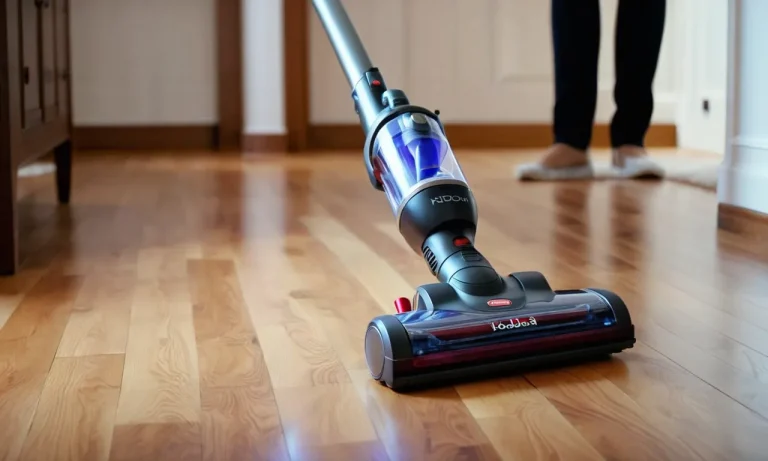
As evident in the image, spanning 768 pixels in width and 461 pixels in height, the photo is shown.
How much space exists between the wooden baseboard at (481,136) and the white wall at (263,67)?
0.58 ft

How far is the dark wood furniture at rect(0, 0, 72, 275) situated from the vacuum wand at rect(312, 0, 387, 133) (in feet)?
1.64

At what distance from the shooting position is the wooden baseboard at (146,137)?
3.66m

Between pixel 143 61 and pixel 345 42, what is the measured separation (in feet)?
8.52

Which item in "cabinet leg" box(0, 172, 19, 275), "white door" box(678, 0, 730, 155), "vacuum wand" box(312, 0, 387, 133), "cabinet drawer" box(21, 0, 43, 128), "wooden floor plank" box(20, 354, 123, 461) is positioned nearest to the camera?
"wooden floor plank" box(20, 354, 123, 461)

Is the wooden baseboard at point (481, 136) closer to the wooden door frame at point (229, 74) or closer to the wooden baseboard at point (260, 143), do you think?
the wooden baseboard at point (260, 143)

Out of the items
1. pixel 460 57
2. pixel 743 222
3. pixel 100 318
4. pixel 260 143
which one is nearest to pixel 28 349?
pixel 100 318

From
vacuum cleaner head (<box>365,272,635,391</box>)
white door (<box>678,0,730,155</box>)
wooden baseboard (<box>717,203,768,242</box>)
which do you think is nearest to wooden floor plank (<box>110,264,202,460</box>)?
vacuum cleaner head (<box>365,272,635,391</box>)

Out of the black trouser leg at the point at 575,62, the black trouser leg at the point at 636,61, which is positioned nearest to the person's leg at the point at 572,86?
the black trouser leg at the point at 575,62

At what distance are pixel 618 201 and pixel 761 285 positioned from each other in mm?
904

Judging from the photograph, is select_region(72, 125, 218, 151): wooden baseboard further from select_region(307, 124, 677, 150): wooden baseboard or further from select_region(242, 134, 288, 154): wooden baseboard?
select_region(307, 124, 677, 150): wooden baseboard

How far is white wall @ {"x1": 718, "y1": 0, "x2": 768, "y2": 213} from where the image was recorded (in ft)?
5.72

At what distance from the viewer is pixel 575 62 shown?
2.66 m

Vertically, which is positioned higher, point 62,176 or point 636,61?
point 636,61

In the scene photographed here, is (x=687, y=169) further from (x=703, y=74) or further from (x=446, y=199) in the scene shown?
(x=446, y=199)
